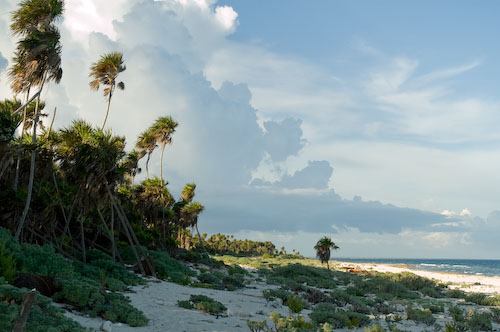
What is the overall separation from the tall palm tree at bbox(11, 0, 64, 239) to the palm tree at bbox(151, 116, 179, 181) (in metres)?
18.6

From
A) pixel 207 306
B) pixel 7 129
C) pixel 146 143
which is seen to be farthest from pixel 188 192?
pixel 207 306

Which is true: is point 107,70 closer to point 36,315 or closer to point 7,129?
point 7,129

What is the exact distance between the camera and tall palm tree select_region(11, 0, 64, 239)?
18.5m

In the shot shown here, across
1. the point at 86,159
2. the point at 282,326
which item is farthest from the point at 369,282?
the point at 86,159

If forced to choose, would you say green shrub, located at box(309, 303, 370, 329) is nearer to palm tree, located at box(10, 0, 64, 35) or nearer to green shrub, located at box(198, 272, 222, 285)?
green shrub, located at box(198, 272, 222, 285)

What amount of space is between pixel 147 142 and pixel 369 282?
2690 centimetres

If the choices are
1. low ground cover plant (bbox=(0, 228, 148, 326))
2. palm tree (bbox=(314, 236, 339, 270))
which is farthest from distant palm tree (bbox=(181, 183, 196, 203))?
low ground cover plant (bbox=(0, 228, 148, 326))

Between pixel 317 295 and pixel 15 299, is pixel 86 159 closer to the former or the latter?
pixel 15 299

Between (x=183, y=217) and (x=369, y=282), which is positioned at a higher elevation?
(x=183, y=217)

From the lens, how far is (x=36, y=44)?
60.5 ft

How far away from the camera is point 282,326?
11242 millimetres

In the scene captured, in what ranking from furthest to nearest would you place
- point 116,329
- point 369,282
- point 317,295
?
1. point 369,282
2. point 317,295
3. point 116,329

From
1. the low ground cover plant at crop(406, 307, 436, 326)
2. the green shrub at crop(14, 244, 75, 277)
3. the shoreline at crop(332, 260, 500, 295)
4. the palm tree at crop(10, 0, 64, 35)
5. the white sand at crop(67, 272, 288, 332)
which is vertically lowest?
the shoreline at crop(332, 260, 500, 295)

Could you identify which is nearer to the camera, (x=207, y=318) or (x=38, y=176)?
(x=207, y=318)
